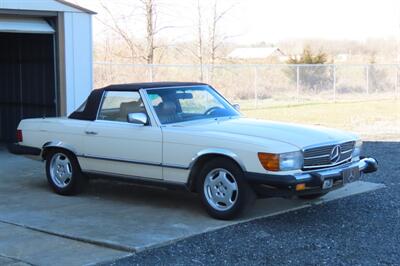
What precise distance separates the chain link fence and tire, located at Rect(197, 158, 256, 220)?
1568 cm

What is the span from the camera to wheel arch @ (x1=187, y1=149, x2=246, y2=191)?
7.08 metres

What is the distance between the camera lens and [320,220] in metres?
7.42

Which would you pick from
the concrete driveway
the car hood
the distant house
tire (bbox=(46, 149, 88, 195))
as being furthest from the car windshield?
the distant house

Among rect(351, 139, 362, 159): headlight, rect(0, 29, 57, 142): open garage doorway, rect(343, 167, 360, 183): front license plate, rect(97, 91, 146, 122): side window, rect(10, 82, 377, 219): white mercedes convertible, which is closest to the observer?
rect(10, 82, 377, 219): white mercedes convertible

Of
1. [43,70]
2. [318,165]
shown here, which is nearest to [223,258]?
[318,165]

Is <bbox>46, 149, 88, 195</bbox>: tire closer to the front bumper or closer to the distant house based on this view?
the front bumper

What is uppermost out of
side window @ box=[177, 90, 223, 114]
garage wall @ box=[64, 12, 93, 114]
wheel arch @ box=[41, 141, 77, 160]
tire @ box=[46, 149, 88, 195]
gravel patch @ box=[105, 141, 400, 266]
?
garage wall @ box=[64, 12, 93, 114]

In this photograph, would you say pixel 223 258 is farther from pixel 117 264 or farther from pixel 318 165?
pixel 318 165

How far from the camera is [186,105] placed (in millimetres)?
8367

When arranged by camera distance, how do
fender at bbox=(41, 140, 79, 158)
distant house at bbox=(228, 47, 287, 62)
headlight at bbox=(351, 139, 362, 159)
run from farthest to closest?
distant house at bbox=(228, 47, 287, 62), fender at bbox=(41, 140, 79, 158), headlight at bbox=(351, 139, 362, 159)

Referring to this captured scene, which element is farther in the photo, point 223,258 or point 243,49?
point 243,49

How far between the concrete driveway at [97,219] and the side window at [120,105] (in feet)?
3.70

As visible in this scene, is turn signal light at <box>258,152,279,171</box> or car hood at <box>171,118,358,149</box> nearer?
turn signal light at <box>258,152,279,171</box>

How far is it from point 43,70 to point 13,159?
2.29m
